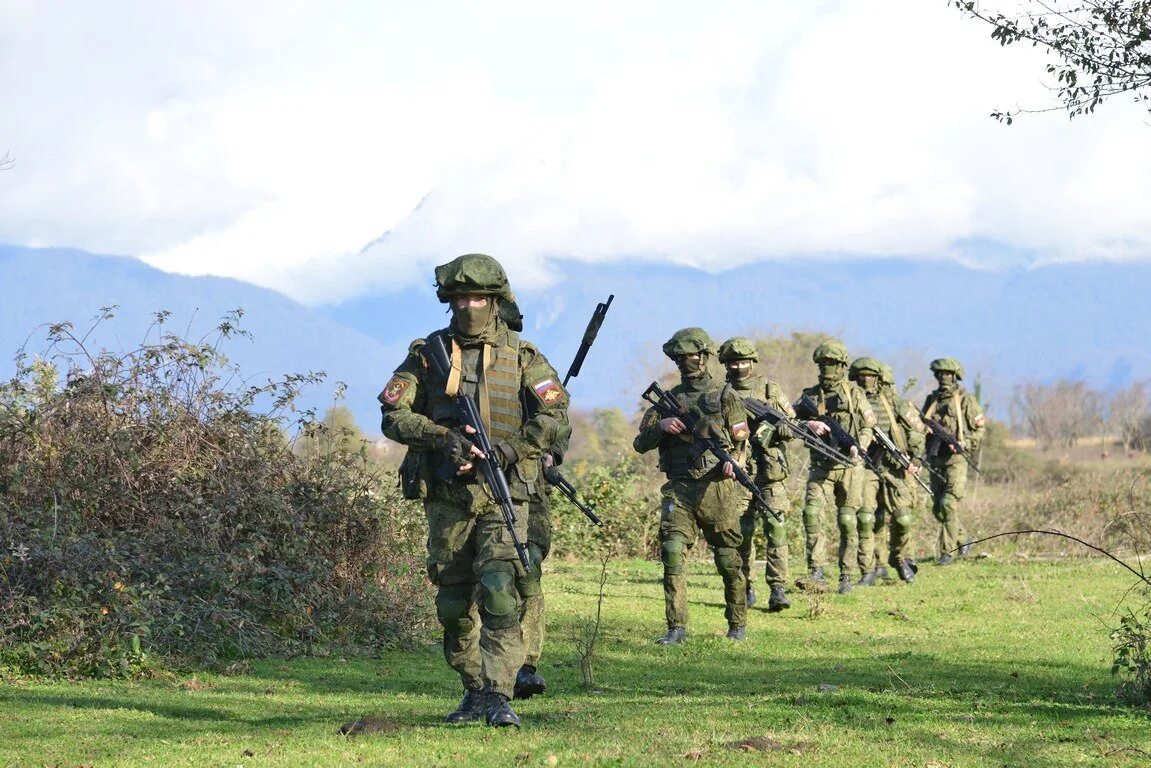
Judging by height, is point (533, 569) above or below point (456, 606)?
above

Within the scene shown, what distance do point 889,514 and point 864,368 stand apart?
1.80m

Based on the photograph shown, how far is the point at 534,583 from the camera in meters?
8.51

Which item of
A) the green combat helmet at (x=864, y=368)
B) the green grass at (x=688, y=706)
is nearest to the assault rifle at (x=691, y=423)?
the green grass at (x=688, y=706)

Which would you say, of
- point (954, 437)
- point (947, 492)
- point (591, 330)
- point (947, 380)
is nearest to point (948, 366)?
point (947, 380)

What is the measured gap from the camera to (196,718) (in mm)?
8570

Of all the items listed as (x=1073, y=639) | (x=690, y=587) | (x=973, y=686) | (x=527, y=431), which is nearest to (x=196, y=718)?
(x=527, y=431)

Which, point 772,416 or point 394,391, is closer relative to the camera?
point 394,391

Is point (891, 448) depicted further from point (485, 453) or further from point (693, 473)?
point (485, 453)

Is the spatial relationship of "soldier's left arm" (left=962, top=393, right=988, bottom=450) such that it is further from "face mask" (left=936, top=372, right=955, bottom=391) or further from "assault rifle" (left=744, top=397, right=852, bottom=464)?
"assault rifle" (left=744, top=397, right=852, bottom=464)

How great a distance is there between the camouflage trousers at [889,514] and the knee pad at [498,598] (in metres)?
9.68

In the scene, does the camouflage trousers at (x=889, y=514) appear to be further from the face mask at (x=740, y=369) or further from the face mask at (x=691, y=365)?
the face mask at (x=691, y=365)

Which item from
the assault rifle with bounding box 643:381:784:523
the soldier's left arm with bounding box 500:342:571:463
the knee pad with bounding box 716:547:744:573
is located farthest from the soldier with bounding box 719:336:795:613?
the soldier's left arm with bounding box 500:342:571:463

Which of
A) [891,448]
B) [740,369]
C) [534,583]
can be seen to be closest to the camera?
[534,583]

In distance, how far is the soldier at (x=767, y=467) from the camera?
13711mm
